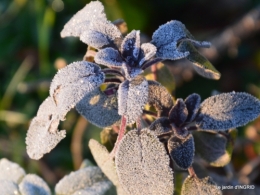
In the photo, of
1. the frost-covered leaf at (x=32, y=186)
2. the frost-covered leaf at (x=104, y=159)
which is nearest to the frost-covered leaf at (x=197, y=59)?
the frost-covered leaf at (x=104, y=159)

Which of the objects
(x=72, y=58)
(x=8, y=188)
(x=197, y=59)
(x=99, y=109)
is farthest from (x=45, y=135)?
(x=72, y=58)

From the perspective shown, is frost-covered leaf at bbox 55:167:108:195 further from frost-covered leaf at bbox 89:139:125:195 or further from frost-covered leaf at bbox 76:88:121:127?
frost-covered leaf at bbox 76:88:121:127

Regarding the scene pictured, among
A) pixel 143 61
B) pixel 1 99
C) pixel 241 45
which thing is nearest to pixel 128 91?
pixel 143 61

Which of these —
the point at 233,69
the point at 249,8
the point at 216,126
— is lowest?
the point at 233,69

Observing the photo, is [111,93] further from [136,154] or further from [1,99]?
[1,99]

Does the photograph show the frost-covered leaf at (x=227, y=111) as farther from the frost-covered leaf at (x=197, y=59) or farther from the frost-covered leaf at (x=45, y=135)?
the frost-covered leaf at (x=45, y=135)

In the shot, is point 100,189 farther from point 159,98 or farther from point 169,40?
point 169,40
